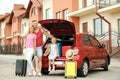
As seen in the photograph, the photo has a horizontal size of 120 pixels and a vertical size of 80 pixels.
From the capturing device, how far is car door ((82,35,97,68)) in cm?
1310

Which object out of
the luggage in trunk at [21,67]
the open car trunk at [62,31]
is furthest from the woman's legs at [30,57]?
the open car trunk at [62,31]

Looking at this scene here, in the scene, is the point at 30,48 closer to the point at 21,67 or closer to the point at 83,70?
the point at 21,67

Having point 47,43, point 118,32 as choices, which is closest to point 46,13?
point 118,32

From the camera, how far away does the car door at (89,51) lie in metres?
13.1

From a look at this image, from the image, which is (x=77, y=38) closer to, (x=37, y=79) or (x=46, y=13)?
(x=37, y=79)

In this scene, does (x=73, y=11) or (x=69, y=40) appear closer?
(x=69, y=40)

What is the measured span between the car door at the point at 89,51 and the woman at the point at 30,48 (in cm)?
184

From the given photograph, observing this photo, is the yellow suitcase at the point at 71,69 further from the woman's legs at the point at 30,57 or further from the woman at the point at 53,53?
the woman's legs at the point at 30,57

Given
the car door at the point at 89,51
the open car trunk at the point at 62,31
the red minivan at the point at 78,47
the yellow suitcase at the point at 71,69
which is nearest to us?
the yellow suitcase at the point at 71,69

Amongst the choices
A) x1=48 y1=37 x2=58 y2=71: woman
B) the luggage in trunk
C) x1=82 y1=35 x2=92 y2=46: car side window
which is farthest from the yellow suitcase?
the luggage in trunk

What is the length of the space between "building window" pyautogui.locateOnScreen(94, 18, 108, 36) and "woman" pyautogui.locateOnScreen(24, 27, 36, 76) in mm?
17981

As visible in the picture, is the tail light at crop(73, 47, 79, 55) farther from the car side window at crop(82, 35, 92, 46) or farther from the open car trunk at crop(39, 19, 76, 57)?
the open car trunk at crop(39, 19, 76, 57)

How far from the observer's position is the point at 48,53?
13.1m

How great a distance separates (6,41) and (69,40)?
63973mm
